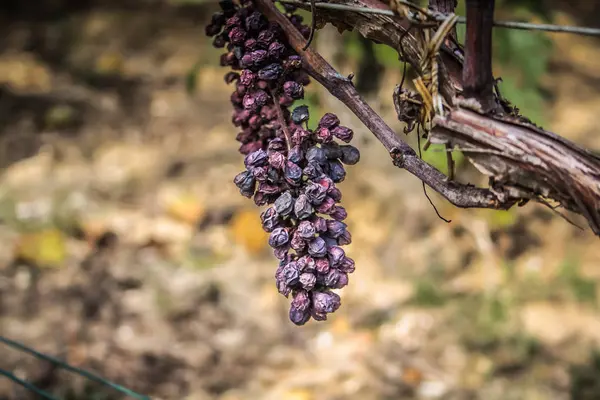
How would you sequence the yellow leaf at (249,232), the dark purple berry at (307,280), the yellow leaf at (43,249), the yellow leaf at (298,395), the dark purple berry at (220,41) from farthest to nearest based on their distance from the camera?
1. the yellow leaf at (249,232)
2. the yellow leaf at (43,249)
3. the yellow leaf at (298,395)
4. the dark purple berry at (220,41)
5. the dark purple berry at (307,280)

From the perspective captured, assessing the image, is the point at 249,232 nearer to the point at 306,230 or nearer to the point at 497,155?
the point at 306,230

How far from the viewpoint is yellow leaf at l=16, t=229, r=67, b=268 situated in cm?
242

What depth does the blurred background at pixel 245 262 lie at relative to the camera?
203 cm

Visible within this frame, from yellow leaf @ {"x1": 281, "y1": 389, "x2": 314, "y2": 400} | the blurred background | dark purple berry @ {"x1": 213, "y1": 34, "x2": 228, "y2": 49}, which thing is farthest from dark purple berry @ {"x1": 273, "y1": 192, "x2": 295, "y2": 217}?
yellow leaf @ {"x1": 281, "y1": 389, "x2": 314, "y2": 400}

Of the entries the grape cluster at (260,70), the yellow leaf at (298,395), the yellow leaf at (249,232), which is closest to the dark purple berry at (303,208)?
the grape cluster at (260,70)

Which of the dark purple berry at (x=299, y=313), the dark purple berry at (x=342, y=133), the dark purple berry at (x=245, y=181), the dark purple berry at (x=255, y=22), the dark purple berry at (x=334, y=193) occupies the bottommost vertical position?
the dark purple berry at (x=299, y=313)

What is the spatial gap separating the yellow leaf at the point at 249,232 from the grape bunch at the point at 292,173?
1.86 meters

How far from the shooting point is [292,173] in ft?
2.04

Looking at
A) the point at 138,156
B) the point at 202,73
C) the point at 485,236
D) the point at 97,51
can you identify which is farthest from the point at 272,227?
the point at 97,51

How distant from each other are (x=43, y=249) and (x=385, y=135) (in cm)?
214

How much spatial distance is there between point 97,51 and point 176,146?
37.1 inches

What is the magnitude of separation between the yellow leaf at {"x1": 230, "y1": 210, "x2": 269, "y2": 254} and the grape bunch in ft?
6.09

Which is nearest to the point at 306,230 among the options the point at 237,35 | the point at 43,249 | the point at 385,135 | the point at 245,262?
the point at 385,135

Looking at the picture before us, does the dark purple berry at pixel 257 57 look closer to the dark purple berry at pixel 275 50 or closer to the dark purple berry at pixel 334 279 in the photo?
the dark purple berry at pixel 275 50
